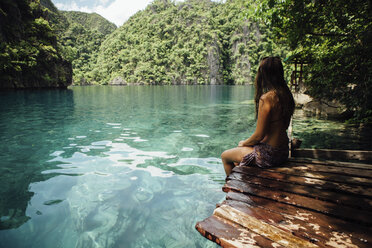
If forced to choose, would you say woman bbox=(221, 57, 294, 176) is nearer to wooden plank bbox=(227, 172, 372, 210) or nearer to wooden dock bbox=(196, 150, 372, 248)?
Answer: wooden dock bbox=(196, 150, 372, 248)

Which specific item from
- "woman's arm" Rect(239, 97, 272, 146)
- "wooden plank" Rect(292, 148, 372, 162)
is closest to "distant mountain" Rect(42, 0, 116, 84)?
"wooden plank" Rect(292, 148, 372, 162)

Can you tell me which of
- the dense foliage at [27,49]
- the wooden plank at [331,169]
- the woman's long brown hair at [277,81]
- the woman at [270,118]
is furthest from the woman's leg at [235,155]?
the dense foliage at [27,49]

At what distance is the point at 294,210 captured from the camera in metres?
2.10

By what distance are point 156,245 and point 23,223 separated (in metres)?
2.31

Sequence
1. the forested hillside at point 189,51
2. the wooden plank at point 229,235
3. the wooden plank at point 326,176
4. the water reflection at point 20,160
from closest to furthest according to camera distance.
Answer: the wooden plank at point 229,235
the wooden plank at point 326,176
the water reflection at point 20,160
the forested hillside at point 189,51

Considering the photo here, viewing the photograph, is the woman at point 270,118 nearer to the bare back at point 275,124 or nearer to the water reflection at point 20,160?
the bare back at point 275,124

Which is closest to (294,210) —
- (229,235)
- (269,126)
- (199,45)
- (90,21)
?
(229,235)

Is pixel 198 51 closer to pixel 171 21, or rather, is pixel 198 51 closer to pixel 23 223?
pixel 171 21

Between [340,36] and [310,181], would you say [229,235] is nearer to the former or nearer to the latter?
[310,181]

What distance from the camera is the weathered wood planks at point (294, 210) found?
1.68 m

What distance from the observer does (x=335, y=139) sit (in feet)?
26.8

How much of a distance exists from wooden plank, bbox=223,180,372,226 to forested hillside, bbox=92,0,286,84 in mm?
99098

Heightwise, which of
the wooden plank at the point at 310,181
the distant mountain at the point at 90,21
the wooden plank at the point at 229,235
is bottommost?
the wooden plank at the point at 229,235

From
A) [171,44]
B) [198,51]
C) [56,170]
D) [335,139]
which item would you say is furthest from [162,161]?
[171,44]
